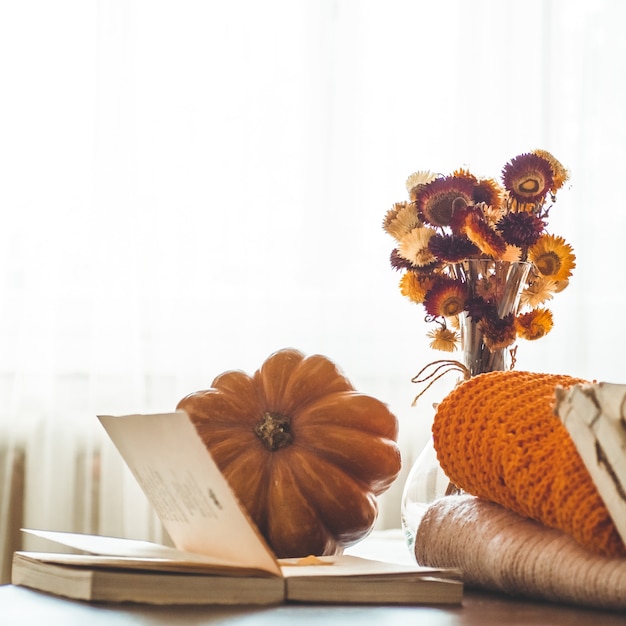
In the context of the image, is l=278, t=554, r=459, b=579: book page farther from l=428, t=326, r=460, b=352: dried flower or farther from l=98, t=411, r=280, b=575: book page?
l=428, t=326, r=460, b=352: dried flower

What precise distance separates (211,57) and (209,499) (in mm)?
2071

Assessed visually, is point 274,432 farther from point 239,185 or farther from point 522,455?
point 239,185

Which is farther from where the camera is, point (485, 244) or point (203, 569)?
point (485, 244)

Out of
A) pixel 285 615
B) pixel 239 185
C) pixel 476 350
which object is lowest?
pixel 285 615

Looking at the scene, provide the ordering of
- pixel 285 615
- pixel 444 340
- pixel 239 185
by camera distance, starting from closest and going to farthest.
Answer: pixel 285 615 → pixel 444 340 → pixel 239 185

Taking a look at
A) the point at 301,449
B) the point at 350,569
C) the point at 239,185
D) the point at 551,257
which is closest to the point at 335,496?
the point at 301,449

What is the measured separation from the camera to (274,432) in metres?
0.78

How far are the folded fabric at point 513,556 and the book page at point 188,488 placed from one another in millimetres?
146

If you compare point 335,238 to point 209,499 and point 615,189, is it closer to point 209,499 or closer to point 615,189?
point 615,189

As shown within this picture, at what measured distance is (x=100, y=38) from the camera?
237cm

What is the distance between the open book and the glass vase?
269 mm

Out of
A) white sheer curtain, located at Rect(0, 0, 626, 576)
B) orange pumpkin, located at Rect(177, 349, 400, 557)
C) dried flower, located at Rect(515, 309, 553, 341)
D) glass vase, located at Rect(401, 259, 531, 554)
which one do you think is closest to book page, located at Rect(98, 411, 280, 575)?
orange pumpkin, located at Rect(177, 349, 400, 557)

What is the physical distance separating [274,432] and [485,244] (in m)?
0.25

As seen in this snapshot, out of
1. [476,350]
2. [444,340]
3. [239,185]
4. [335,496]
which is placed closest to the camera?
[335,496]
